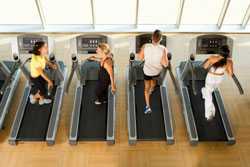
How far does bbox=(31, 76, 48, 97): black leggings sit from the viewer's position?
6.59 meters

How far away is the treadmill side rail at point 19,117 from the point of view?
652 cm

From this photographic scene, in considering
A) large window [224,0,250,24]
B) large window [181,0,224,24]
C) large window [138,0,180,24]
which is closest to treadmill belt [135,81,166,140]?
large window [138,0,180,24]

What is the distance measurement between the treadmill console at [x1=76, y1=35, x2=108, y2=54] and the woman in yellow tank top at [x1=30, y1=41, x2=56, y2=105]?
0.54 m

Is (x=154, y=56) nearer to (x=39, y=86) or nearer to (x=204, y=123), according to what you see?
(x=204, y=123)

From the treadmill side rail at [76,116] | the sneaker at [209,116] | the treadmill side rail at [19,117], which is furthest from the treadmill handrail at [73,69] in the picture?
the sneaker at [209,116]

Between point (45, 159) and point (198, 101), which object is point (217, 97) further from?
point (45, 159)

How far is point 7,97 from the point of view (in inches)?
277

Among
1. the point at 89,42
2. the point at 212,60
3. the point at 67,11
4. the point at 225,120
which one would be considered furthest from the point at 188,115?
the point at 67,11

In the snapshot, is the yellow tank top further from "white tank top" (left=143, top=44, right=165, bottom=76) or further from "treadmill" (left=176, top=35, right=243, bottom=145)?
"treadmill" (left=176, top=35, right=243, bottom=145)

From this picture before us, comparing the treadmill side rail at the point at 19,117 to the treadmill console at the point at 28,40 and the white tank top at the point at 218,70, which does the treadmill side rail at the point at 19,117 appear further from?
the white tank top at the point at 218,70

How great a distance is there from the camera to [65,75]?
7.49m

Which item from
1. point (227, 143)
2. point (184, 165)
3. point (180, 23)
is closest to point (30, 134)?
point (184, 165)

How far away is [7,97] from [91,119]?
1473mm

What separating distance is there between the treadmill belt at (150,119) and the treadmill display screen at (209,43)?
104 centimetres
